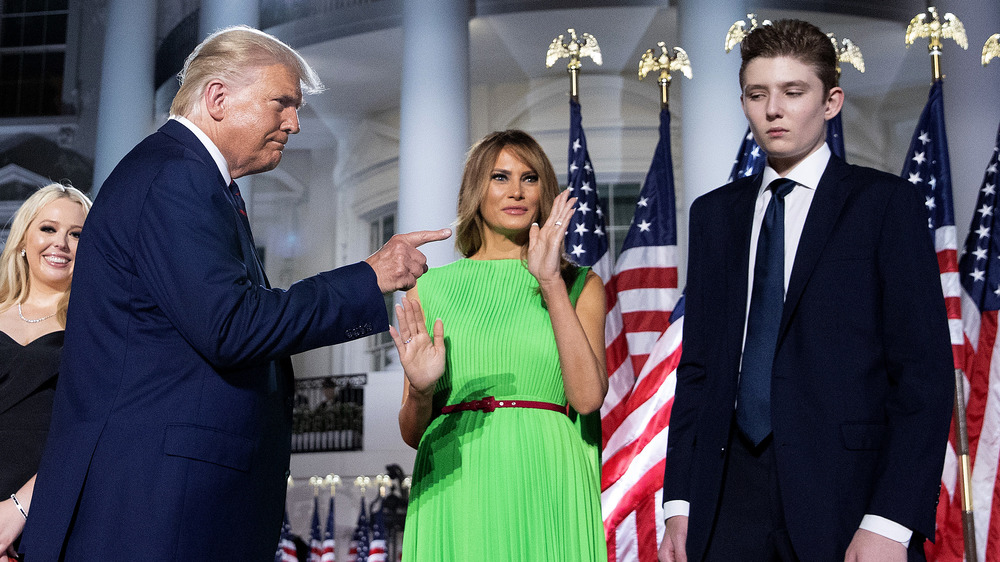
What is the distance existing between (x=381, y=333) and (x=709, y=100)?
135 inches

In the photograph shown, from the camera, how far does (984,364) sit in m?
4.23

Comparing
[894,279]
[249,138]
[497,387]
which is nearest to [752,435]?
[894,279]

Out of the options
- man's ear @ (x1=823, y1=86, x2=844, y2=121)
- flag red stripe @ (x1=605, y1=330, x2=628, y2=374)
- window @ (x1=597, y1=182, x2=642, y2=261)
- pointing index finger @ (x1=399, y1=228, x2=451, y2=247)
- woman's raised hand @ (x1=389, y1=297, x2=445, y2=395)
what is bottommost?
woman's raised hand @ (x1=389, y1=297, x2=445, y2=395)

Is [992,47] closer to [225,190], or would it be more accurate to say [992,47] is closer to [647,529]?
[647,529]

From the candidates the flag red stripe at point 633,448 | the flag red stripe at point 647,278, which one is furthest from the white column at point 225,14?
the flag red stripe at point 633,448

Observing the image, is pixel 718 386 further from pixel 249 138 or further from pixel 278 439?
pixel 249 138

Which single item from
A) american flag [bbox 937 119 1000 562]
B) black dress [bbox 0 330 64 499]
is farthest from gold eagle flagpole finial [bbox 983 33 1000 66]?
black dress [bbox 0 330 64 499]

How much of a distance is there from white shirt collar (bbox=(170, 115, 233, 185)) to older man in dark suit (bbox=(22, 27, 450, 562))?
54mm

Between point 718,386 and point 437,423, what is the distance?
32.7 inches

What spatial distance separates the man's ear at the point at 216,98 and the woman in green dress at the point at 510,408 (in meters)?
0.59

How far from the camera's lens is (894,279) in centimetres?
159

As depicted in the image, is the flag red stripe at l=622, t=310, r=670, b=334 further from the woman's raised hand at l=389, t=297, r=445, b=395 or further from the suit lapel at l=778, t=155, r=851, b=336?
the suit lapel at l=778, t=155, r=851, b=336

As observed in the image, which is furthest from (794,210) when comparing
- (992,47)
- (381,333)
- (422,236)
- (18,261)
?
(381,333)

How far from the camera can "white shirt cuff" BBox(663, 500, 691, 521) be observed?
5.63ft
